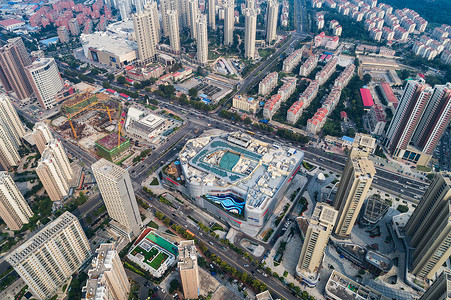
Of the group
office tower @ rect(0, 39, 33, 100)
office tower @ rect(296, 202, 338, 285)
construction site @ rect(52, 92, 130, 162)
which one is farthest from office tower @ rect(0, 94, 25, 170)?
office tower @ rect(296, 202, 338, 285)

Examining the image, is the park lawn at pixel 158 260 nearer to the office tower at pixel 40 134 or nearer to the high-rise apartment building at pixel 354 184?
the high-rise apartment building at pixel 354 184

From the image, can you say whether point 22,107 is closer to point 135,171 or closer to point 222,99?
point 135,171

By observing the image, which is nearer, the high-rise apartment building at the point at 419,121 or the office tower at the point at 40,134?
the high-rise apartment building at the point at 419,121

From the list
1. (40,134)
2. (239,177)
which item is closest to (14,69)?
(40,134)

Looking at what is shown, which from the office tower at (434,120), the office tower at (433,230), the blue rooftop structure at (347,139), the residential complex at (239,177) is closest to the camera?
the office tower at (433,230)

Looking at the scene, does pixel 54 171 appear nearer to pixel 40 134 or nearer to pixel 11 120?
pixel 40 134

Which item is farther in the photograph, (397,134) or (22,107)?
(22,107)

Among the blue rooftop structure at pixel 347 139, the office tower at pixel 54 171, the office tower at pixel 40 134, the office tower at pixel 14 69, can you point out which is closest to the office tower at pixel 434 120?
the blue rooftop structure at pixel 347 139

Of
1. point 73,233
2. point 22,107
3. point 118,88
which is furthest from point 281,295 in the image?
point 22,107
